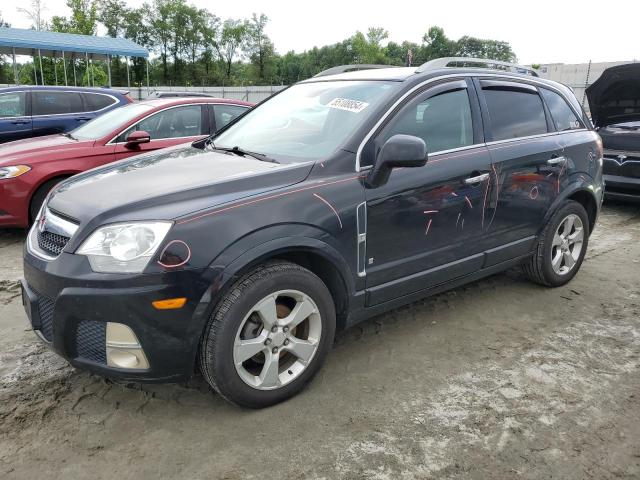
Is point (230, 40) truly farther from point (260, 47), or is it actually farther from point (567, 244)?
point (567, 244)

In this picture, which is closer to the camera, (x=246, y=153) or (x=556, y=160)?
(x=246, y=153)

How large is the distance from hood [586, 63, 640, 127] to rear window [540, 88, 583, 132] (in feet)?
11.5

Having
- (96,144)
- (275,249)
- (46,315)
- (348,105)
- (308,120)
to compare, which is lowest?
(46,315)

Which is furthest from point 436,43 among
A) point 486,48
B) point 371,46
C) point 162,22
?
point 162,22

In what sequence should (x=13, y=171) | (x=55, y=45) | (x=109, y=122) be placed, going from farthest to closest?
(x=55, y=45)
(x=109, y=122)
(x=13, y=171)

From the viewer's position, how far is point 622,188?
731 centimetres

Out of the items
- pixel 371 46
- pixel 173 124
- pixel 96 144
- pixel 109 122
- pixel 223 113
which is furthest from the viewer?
pixel 371 46

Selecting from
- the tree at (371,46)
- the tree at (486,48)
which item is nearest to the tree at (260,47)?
the tree at (371,46)

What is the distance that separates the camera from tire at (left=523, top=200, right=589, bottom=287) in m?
4.13

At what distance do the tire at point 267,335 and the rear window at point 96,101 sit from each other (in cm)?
721

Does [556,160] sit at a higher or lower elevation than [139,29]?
lower

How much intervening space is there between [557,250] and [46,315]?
12.4ft

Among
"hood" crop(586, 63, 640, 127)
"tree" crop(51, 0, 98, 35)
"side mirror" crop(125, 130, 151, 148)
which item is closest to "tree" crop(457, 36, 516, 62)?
"tree" crop(51, 0, 98, 35)

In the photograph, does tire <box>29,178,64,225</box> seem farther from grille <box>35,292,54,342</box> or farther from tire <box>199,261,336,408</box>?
tire <box>199,261,336,408</box>
